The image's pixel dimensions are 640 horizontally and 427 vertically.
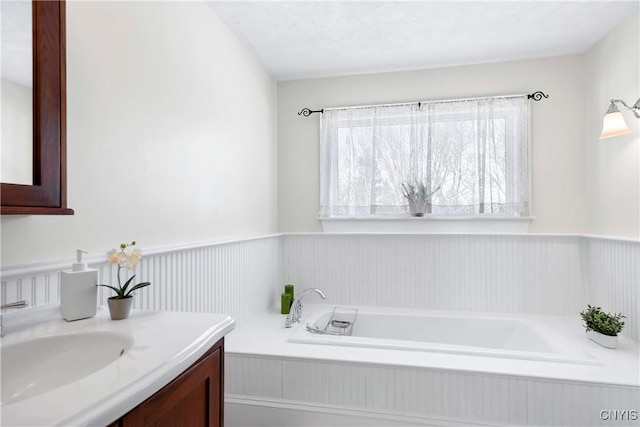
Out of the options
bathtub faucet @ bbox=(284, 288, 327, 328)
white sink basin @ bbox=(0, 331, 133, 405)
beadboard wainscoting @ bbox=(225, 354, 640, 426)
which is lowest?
beadboard wainscoting @ bbox=(225, 354, 640, 426)

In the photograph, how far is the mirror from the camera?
874 millimetres

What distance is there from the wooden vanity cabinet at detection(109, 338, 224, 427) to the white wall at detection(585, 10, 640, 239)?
2.49 metres

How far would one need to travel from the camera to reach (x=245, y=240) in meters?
2.37

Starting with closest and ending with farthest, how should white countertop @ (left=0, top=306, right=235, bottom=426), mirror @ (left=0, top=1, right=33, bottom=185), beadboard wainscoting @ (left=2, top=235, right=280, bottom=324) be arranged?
1. white countertop @ (left=0, top=306, right=235, bottom=426)
2. mirror @ (left=0, top=1, right=33, bottom=185)
3. beadboard wainscoting @ (left=2, top=235, right=280, bottom=324)

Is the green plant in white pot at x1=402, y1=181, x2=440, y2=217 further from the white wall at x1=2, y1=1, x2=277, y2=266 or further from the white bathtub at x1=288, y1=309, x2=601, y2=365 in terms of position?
the white wall at x1=2, y1=1, x2=277, y2=266

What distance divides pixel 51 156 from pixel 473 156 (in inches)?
106

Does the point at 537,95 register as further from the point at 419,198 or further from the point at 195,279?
the point at 195,279

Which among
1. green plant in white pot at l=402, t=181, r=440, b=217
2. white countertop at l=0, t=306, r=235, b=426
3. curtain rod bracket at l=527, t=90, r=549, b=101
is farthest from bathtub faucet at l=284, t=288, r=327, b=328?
curtain rod bracket at l=527, t=90, r=549, b=101

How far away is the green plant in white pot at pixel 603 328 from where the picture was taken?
1.98 m

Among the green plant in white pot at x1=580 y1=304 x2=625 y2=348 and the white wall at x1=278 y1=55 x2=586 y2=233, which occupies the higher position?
the white wall at x1=278 y1=55 x2=586 y2=233

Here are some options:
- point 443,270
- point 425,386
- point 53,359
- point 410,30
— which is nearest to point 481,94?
point 410,30

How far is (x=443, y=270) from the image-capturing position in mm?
2768

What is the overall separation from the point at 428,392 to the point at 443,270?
125 centimetres

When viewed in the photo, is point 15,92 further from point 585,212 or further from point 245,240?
point 585,212
